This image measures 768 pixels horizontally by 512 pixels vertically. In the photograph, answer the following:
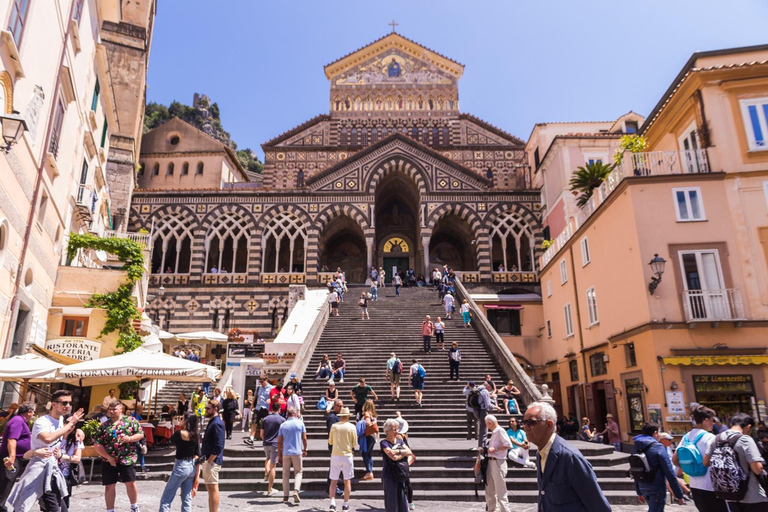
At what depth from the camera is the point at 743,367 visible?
13.1 m

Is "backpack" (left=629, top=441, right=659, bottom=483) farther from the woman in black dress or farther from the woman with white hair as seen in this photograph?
the woman in black dress

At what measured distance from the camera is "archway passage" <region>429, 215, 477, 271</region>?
33.1 metres

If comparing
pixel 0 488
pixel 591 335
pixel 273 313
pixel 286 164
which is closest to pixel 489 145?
pixel 286 164

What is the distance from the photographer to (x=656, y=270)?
13570 millimetres

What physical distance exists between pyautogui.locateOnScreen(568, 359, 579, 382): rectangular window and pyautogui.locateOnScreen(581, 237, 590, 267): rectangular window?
399 cm

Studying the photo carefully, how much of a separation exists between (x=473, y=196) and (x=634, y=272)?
18.0 m

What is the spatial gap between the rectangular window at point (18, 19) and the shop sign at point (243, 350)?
14082mm

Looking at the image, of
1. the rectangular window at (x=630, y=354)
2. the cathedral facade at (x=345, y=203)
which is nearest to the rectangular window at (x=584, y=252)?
the rectangular window at (x=630, y=354)

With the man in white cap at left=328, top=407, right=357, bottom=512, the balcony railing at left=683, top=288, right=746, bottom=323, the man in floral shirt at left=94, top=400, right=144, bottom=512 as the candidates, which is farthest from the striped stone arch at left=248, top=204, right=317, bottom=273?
the man in floral shirt at left=94, top=400, right=144, bottom=512

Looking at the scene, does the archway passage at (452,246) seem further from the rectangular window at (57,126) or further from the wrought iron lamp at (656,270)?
the rectangular window at (57,126)

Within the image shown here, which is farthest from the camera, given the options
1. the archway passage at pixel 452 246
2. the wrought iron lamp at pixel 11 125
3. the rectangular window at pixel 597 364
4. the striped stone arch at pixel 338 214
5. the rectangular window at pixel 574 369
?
the archway passage at pixel 452 246

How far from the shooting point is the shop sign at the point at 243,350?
2155 centimetres

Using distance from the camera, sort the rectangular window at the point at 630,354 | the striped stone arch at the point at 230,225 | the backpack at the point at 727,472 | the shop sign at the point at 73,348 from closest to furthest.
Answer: the backpack at the point at 727,472 < the shop sign at the point at 73,348 < the rectangular window at the point at 630,354 < the striped stone arch at the point at 230,225

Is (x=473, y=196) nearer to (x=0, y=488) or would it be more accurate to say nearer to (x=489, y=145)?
(x=489, y=145)
